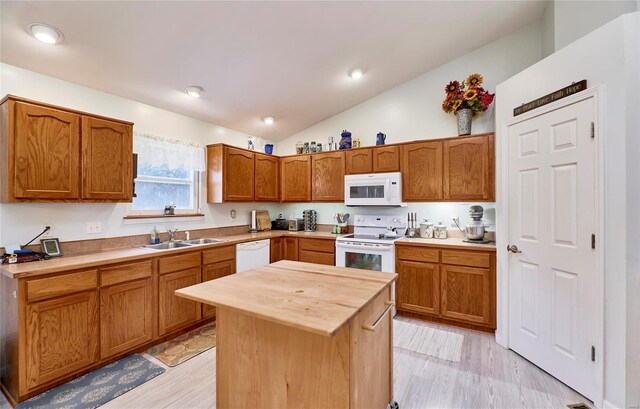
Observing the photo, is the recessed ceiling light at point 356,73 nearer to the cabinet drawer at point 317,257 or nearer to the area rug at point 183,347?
the cabinet drawer at point 317,257

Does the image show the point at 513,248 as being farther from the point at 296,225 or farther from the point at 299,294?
the point at 296,225

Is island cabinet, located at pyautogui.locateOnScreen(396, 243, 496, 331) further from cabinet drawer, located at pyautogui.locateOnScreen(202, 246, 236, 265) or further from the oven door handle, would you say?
cabinet drawer, located at pyautogui.locateOnScreen(202, 246, 236, 265)

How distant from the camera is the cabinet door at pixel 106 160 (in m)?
2.41

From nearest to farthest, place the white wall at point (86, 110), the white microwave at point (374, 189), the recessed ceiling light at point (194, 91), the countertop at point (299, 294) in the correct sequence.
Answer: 1. the countertop at point (299, 294)
2. the white wall at point (86, 110)
3. the recessed ceiling light at point (194, 91)
4. the white microwave at point (374, 189)

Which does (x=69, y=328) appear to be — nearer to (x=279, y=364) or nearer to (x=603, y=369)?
(x=279, y=364)

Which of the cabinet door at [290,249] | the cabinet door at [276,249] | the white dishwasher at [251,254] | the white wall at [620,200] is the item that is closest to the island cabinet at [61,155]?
the white dishwasher at [251,254]

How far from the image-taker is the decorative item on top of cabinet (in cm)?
365

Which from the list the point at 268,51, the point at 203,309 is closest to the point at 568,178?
the point at 268,51

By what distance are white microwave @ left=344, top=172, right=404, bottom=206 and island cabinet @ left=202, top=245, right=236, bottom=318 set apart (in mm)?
1708

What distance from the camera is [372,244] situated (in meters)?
3.42

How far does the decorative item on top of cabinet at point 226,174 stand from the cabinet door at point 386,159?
72.5 inches

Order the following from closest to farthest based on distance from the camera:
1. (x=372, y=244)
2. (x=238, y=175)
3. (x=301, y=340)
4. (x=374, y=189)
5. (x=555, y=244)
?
1. (x=301, y=340)
2. (x=555, y=244)
3. (x=372, y=244)
4. (x=374, y=189)
5. (x=238, y=175)

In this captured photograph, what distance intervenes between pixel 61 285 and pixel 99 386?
80 cm

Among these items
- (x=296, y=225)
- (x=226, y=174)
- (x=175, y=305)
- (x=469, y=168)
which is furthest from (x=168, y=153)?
(x=469, y=168)
